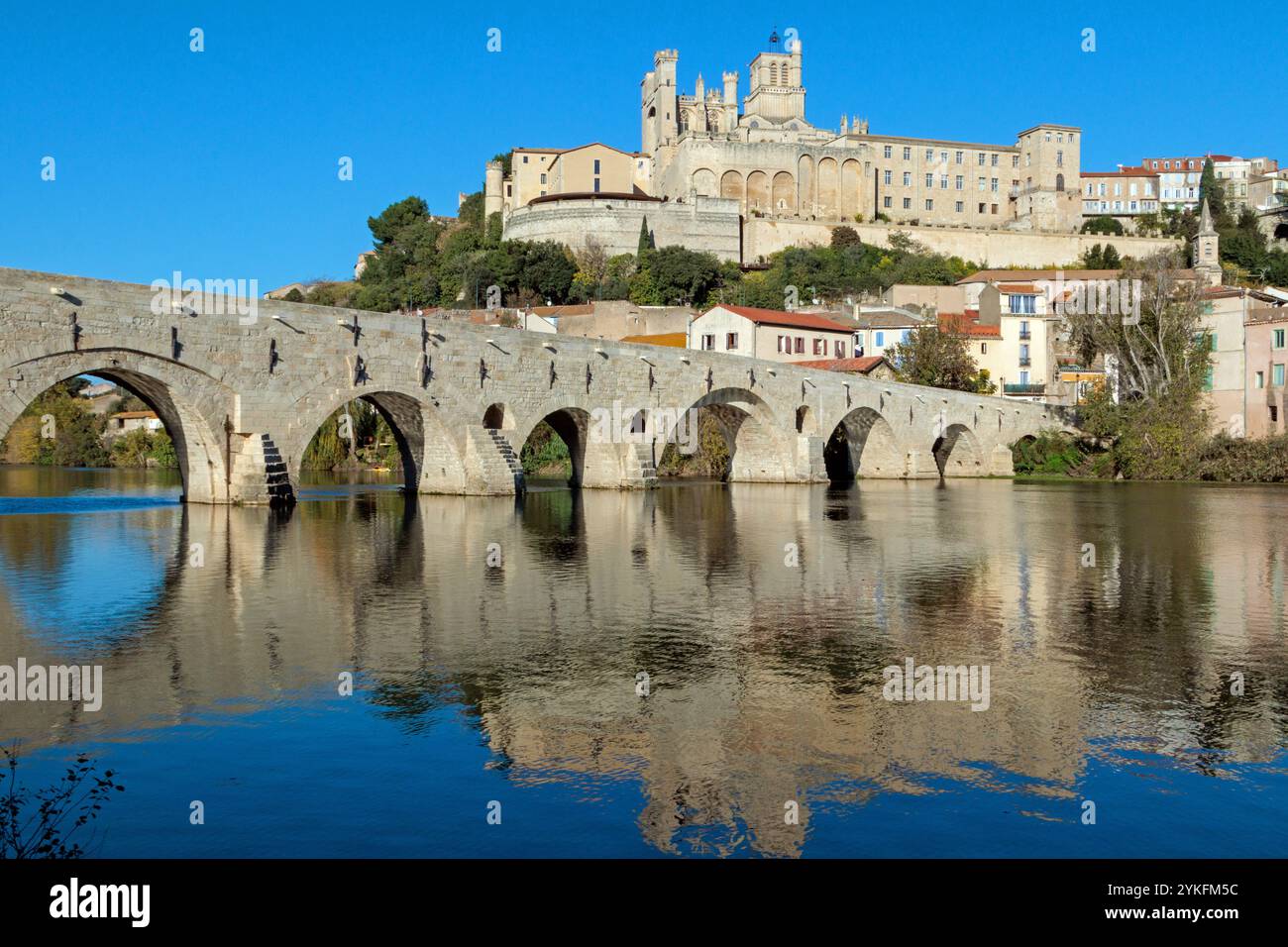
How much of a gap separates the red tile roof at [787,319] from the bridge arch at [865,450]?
32.3 feet

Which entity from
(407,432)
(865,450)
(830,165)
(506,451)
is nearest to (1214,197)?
(830,165)

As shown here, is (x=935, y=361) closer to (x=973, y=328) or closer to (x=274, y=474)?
(x=973, y=328)

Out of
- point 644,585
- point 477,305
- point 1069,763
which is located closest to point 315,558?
point 644,585

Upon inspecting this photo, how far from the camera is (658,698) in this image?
8.79 metres

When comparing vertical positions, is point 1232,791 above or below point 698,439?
below

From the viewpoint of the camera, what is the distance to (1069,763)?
23.5 ft

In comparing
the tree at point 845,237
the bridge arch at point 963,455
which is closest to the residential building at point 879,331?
the bridge arch at point 963,455

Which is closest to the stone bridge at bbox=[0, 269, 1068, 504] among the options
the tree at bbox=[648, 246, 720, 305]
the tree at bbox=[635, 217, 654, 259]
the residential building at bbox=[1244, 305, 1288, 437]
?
the residential building at bbox=[1244, 305, 1288, 437]

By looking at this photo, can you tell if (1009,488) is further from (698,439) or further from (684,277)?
(684,277)

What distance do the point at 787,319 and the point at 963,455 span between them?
40.4 ft

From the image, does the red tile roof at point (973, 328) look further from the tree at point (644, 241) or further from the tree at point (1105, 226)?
the tree at point (1105, 226)
